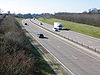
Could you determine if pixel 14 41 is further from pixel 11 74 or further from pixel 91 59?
pixel 11 74

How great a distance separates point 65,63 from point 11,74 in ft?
49.4

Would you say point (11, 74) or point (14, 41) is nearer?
point (11, 74)

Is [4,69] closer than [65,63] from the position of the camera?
Yes

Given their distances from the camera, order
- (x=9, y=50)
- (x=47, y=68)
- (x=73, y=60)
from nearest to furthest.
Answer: (x=9, y=50) → (x=47, y=68) → (x=73, y=60)

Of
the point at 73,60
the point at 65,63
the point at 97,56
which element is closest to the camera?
the point at 65,63

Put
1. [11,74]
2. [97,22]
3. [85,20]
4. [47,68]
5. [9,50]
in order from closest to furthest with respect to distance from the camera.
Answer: [11,74]
[9,50]
[47,68]
[97,22]
[85,20]

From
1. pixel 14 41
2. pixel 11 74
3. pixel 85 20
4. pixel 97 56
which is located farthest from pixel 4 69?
pixel 85 20

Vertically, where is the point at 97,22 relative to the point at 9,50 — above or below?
below

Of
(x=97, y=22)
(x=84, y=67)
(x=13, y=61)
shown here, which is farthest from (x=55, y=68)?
(x=97, y=22)

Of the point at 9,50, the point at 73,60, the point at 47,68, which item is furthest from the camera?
the point at 73,60

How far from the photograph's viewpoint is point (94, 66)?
27062 millimetres

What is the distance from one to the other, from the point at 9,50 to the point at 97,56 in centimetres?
1458

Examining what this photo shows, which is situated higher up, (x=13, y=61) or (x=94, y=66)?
(x=13, y=61)

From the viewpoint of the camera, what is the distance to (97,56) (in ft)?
109
